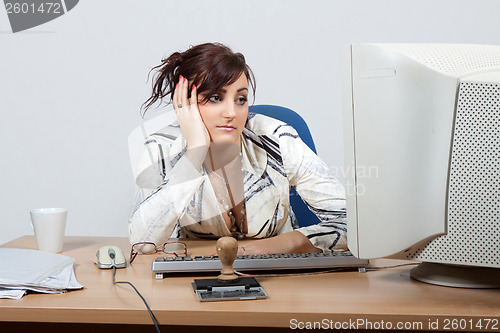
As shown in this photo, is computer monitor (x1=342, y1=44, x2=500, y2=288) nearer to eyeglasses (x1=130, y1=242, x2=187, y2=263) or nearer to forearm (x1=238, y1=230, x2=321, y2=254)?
forearm (x1=238, y1=230, x2=321, y2=254)

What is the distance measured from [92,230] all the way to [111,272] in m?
1.57

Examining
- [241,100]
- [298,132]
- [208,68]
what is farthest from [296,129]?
[208,68]

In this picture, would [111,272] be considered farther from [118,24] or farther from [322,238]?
[118,24]

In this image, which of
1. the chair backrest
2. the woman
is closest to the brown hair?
the woman

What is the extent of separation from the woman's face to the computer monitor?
73cm

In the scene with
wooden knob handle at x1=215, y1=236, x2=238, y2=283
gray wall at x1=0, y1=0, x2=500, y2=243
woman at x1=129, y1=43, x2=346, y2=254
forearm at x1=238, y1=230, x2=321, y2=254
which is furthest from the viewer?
gray wall at x1=0, y1=0, x2=500, y2=243

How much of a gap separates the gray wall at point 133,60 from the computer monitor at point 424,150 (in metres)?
1.56

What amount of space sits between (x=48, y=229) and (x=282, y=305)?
687 millimetres

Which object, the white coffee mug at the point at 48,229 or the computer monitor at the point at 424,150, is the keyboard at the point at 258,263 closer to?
the computer monitor at the point at 424,150

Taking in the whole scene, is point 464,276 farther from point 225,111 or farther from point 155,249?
point 225,111

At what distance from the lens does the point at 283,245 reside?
1231 millimetres

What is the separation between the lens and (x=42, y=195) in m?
2.51

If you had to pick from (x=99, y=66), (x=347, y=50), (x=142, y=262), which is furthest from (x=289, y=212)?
(x=99, y=66)

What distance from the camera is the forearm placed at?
1206 mm
